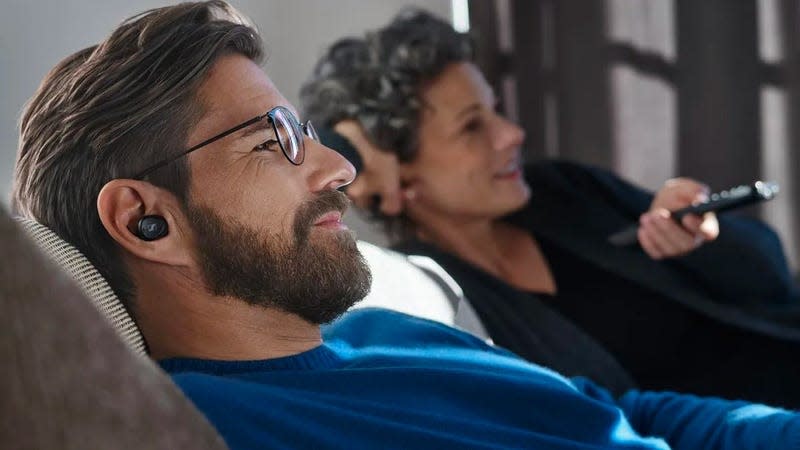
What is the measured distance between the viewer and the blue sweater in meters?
0.98

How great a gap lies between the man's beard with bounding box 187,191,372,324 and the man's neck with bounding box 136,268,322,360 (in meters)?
0.02

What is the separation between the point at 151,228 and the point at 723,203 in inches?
41.1

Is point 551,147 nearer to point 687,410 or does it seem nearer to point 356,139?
point 356,139

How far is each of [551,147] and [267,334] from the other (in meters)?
1.75

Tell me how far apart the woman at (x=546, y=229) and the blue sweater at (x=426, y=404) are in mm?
647

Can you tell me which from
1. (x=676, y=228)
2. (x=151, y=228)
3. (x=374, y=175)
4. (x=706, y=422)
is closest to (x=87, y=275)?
(x=151, y=228)

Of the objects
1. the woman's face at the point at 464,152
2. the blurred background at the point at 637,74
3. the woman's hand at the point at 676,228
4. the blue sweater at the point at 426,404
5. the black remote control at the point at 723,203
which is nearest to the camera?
the blue sweater at the point at 426,404

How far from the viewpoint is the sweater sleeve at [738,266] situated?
2070 mm

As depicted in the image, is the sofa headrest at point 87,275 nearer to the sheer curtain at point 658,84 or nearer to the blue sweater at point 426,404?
the blue sweater at point 426,404

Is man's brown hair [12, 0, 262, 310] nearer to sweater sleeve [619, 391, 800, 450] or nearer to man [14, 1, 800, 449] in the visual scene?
man [14, 1, 800, 449]

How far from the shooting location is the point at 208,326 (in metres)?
1.14

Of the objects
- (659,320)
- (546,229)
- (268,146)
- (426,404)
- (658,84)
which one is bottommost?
(659,320)

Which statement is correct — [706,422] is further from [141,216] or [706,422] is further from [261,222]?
[141,216]

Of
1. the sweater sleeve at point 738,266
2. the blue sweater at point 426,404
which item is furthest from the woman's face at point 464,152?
the blue sweater at point 426,404
